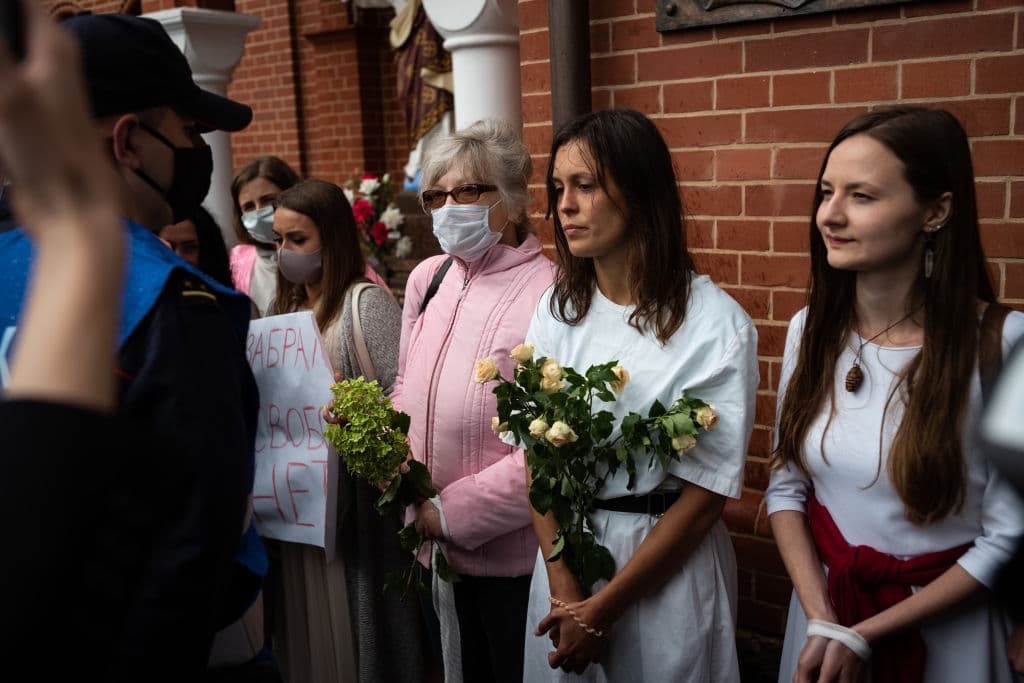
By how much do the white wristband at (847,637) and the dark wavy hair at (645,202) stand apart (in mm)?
773

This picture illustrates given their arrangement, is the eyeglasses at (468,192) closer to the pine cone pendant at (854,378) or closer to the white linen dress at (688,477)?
the white linen dress at (688,477)

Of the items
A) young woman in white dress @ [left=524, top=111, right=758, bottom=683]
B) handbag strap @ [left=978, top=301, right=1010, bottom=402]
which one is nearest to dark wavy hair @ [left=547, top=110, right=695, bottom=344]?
young woman in white dress @ [left=524, top=111, right=758, bottom=683]

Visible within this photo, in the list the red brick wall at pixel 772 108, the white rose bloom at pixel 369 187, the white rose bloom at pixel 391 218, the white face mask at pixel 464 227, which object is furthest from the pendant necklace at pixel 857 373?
the white rose bloom at pixel 369 187

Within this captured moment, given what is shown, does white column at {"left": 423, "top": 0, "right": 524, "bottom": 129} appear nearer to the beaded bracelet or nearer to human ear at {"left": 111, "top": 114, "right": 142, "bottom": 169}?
the beaded bracelet

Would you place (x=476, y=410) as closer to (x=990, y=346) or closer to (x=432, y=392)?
(x=432, y=392)

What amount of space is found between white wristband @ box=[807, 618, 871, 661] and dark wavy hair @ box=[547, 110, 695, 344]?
0.77 metres

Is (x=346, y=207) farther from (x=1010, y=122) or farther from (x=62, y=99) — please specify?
(x=62, y=99)

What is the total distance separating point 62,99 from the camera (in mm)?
698

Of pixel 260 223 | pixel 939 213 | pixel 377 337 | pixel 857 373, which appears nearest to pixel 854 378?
pixel 857 373

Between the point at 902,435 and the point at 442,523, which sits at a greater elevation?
the point at 902,435

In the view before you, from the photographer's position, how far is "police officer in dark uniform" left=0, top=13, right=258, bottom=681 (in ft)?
2.76

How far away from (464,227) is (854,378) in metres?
1.29

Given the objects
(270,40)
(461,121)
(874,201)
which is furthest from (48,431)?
(270,40)

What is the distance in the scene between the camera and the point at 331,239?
3.24m
